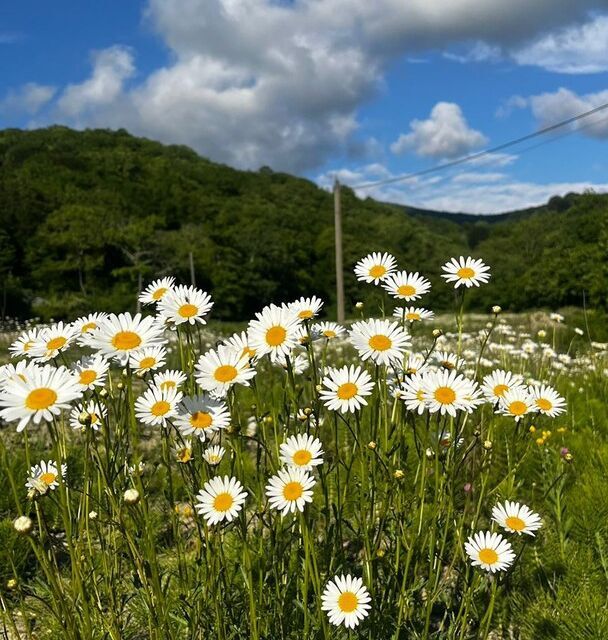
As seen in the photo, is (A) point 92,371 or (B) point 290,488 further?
(A) point 92,371

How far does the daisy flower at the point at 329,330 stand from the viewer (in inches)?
84.1

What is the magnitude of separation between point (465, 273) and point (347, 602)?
1182mm

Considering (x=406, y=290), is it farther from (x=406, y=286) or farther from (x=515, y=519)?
(x=515, y=519)

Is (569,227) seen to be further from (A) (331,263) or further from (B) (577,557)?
(B) (577,557)

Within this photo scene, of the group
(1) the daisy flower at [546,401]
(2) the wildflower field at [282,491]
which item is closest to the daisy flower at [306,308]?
(2) the wildflower field at [282,491]

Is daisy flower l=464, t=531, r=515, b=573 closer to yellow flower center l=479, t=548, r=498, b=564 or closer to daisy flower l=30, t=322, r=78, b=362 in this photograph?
yellow flower center l=479, t=548, r=498, b=564

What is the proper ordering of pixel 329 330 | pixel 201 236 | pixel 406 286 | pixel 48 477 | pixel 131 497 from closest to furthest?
pixel 131 497 → pixel 48 477 → pixel 406 286 → pixel 329 330 → pixel 201 236

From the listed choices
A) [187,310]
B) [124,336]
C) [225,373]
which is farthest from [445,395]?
[124,336]

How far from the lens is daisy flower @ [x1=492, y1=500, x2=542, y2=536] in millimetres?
1701

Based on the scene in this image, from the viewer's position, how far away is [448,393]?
5.58ft

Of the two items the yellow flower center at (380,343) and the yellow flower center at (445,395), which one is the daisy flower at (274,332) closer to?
the yellow flower center at (380,343)

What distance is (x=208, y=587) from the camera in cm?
174

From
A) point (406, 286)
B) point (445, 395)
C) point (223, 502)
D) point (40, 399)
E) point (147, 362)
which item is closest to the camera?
point (40, 399)

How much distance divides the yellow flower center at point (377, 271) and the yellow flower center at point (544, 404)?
Result: 2.44ft
